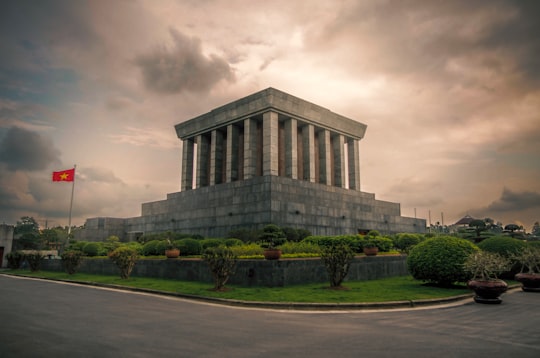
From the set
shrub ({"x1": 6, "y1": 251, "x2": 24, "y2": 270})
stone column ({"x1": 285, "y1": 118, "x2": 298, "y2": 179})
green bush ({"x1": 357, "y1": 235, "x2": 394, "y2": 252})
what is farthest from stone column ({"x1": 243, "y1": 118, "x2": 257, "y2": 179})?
shrub ({"x1": 6, "y1": 251, "x2": 24, "y2": 270})

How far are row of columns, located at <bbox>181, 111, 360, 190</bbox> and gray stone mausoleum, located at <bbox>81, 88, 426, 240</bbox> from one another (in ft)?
0.38

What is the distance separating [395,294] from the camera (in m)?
14.7

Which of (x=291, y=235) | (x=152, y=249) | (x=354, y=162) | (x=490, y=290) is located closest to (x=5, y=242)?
(x=152, y=249)

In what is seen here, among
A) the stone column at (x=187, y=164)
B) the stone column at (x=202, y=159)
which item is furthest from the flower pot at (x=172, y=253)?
the stone column at (x=187, y=164)

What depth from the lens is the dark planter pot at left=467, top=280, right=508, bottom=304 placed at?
1350cm

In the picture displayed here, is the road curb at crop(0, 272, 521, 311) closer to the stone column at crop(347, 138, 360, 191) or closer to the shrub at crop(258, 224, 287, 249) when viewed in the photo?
the shrub at crop(258, 224, 287, 249)

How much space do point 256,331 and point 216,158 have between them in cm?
3712

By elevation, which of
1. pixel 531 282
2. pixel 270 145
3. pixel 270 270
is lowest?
pixel 531 282

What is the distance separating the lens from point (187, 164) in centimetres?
4909

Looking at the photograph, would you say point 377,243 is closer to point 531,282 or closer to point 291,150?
point 531,282

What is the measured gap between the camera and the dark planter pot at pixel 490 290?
44.3 ft

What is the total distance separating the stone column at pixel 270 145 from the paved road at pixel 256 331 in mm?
25114

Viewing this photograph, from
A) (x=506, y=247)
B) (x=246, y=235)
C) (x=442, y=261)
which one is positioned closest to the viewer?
(x=442, y=261)

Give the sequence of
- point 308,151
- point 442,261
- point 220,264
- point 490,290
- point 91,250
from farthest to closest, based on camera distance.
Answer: point 308,151 → point 91,250 → point 442,261 → point 220,264 → point 490,290
